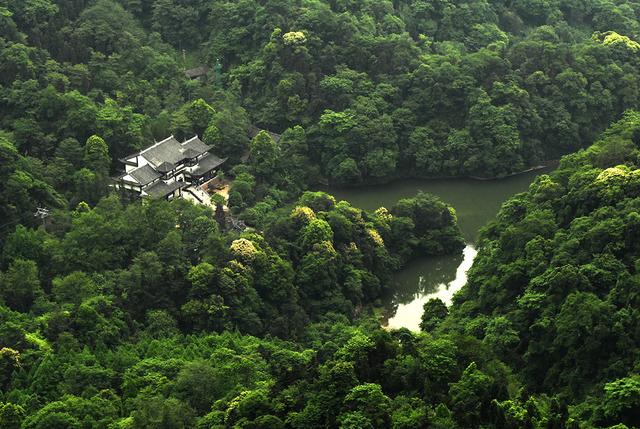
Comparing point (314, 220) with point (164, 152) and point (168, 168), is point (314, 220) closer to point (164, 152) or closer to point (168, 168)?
point (168, 168)

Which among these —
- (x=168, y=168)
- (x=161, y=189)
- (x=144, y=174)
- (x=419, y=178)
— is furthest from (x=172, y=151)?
(x=419, y=178)

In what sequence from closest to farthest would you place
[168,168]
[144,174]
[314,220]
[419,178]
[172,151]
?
1. [314,220]
2. [144,174]
3. [168,168]
4. [172,151]
5. [419,178]

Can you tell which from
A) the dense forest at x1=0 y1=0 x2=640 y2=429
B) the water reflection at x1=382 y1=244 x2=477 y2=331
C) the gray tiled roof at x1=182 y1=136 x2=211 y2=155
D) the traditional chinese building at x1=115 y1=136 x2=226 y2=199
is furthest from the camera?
the gray tiled roof at x1=182 y1=136 x2=211 y2=155

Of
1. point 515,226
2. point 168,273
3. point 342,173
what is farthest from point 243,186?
point 515,226

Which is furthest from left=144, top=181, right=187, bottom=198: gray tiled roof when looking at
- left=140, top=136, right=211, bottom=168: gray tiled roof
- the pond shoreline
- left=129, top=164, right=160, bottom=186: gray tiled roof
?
the pond shoreline

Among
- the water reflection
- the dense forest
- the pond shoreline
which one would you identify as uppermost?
the dense forest

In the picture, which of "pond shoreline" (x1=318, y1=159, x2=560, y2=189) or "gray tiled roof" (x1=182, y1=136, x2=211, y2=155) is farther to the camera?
"pond shoreline" (x1=318, y1=159, x2=560, y2=189)

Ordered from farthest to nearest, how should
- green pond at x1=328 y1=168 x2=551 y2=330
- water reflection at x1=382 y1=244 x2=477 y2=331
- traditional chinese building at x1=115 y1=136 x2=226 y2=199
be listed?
traditional chinese building at x1=115 y1=136 x2=226 y2=199
green pond at x1=328 y1=168 x2=551 y2=330
water reflection at x1=382 y1=244 x2=477 y2=331

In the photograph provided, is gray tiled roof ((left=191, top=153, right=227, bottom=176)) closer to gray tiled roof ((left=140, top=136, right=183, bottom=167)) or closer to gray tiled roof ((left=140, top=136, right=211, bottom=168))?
gray tiled roof ((left=140, top=136, right=211, bottom=168))
